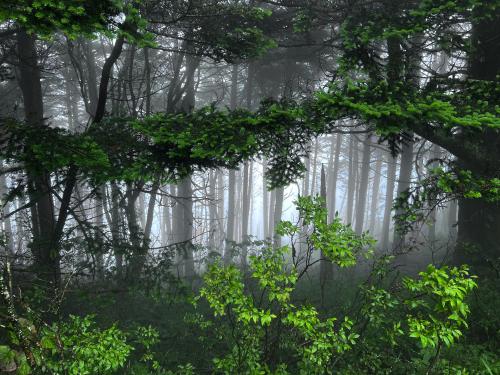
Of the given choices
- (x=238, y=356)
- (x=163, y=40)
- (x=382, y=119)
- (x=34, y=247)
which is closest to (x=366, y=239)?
(x=382, y=119)

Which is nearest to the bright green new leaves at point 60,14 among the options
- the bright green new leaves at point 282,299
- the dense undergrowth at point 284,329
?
the dense undergrowth at point 284,329

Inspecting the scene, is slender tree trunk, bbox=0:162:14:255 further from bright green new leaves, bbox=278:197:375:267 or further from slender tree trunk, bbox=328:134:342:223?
slender tree trunk, bbox=328:134:342:223

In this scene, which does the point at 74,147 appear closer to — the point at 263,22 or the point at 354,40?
the point at 354,40

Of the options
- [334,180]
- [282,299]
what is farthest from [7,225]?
[282,299]

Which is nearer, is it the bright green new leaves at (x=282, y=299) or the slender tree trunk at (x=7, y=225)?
the slender tree trunk at (x=7, y=225)

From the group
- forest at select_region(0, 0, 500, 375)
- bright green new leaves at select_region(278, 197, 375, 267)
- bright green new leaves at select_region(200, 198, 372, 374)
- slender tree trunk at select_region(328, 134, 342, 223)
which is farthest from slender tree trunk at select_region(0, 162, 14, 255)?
slender tree trunk at select_region(328, 134, 342, 223)

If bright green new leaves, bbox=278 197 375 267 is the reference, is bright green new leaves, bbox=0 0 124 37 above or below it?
above

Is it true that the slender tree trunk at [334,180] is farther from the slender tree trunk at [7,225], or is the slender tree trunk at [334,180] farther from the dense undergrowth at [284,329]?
the slender tree trunk at [7,225]

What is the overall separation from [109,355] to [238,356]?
176cm

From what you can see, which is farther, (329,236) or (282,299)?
(329,236)

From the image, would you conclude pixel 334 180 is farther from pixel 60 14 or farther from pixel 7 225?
pixel 60 14

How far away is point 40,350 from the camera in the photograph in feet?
8.98

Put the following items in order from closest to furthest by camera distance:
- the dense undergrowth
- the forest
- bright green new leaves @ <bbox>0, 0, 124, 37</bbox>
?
1. bright green new leaves @ <bbox>0, 0, 124, 37</bbox>
2. the dense undergrowth
3. the forest

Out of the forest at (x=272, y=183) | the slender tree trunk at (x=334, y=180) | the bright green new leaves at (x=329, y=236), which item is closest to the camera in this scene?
the forest at (x=272, y=183)
